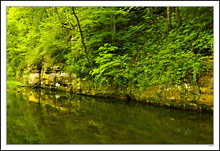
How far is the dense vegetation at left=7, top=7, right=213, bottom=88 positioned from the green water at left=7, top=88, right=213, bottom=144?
148 centimetres

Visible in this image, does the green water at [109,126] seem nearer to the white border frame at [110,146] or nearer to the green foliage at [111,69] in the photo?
the white border frame at [110,146]

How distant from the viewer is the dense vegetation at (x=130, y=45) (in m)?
5.77

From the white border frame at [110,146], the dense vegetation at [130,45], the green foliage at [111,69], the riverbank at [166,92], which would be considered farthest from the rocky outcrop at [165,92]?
the white border frame at [110,146]

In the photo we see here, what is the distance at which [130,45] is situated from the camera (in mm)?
8672

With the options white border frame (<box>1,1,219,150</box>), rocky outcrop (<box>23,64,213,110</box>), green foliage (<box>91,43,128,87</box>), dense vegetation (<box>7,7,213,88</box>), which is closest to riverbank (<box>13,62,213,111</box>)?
rocky outcrop (<box>23,64,213,110</box>)

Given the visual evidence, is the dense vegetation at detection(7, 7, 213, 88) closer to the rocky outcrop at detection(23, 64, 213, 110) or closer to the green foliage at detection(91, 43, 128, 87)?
the green foliage at detection(91, 43, 128, 87)

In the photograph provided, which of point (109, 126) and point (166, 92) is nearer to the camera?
point (109, 126)

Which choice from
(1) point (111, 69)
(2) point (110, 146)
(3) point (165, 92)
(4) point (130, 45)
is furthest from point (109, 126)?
(4) point (130, 45)

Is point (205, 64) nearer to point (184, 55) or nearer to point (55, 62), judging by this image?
point (184, 55)

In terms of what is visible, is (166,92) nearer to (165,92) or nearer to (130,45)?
(165,92)

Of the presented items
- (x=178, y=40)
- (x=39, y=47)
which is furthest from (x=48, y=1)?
(x=39, y=47)

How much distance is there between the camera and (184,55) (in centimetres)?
563

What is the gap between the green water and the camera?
3.42 m

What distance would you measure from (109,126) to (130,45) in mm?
5844
